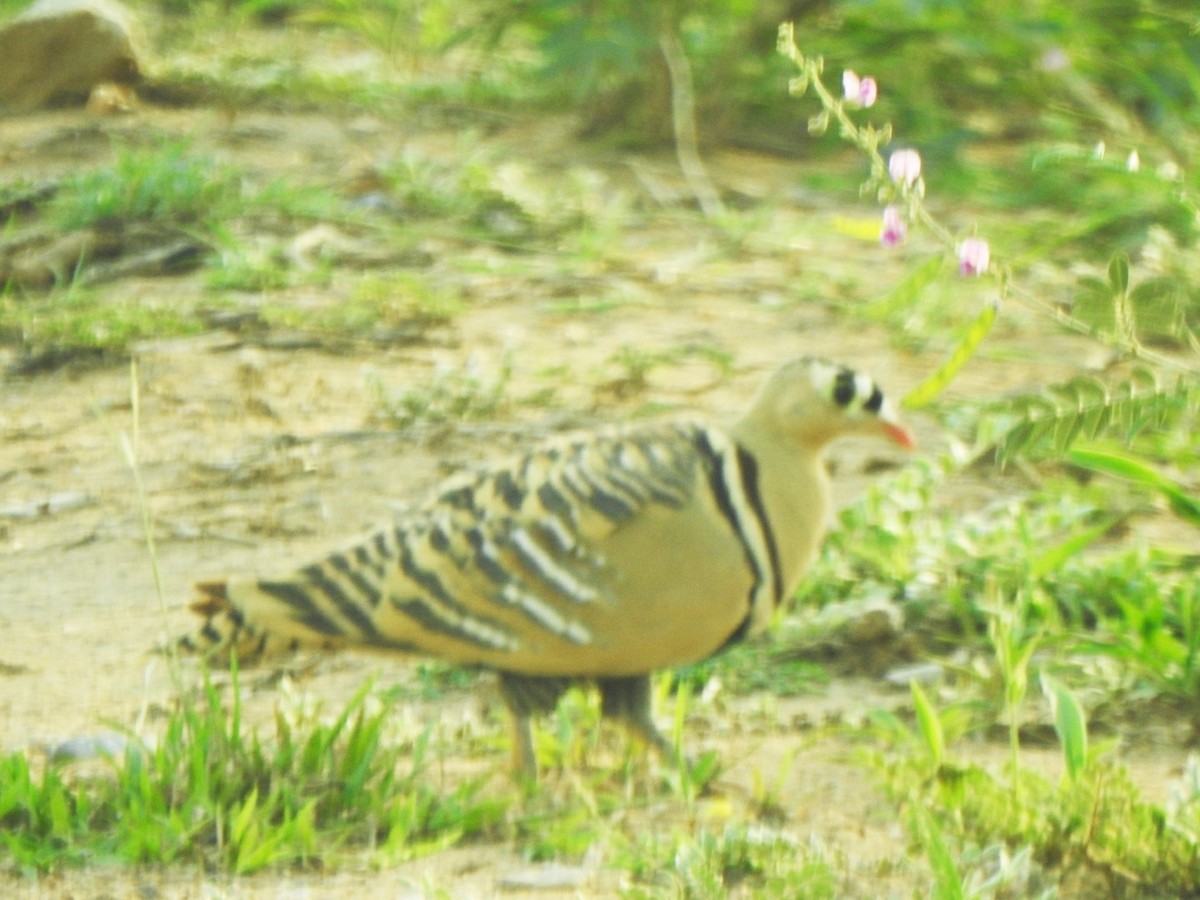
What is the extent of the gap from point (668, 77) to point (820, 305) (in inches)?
70.2

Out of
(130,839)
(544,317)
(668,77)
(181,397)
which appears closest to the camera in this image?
(130,839)

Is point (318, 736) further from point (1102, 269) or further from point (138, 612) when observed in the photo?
point (1102, 269)

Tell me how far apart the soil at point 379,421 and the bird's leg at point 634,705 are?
14 centimetres

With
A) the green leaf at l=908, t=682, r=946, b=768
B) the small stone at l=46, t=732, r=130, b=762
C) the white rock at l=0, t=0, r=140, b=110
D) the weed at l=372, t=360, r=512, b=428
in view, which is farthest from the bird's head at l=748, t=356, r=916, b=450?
the white rock at l=0, t=0, r=140, b=110

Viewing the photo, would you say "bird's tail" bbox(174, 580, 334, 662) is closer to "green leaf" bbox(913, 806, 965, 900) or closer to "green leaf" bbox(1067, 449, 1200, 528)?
"green leaf" bbox(913, 806, 965, 900)

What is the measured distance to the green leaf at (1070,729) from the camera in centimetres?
281

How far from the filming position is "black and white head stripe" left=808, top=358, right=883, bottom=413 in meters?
3.15

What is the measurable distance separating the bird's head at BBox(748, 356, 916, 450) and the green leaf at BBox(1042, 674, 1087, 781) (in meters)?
0.54

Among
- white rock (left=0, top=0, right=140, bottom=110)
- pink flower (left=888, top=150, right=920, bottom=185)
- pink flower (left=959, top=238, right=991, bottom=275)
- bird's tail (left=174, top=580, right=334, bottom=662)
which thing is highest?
white rock (left=0, top=0, right=140, bottom=110)

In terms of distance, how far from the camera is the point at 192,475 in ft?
15.0

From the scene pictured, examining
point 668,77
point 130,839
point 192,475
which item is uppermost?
point 668,77

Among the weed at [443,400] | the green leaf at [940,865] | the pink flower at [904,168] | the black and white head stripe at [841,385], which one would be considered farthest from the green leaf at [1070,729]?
the weed at [443,400]

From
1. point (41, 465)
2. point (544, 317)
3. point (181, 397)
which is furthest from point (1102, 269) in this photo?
point (41, 465)

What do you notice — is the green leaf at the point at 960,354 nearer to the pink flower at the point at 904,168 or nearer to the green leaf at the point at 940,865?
the pink flower at the point at 904,168
